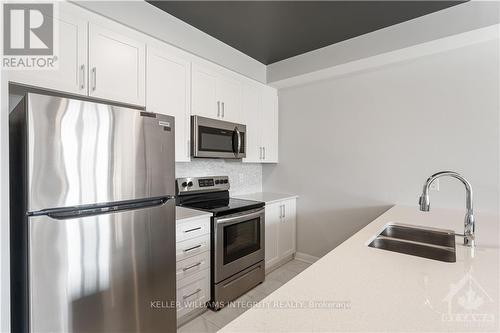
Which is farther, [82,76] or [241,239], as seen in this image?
[241,239]

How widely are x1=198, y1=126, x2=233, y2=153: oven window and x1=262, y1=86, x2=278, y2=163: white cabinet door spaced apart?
69 centimetres

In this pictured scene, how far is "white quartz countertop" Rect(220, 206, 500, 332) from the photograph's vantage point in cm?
64

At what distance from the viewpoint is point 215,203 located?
2.49 metres

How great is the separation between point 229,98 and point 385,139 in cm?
174

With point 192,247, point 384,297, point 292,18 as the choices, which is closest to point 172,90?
point 292,18

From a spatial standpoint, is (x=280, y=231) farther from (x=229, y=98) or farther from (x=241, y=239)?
(x=229, y=98)

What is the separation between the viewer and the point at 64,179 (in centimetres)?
115

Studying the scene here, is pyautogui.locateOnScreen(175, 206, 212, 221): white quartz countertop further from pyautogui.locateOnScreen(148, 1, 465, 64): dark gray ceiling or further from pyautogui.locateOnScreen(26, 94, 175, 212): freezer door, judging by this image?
pyautogui.locateOnScreen(148, 1, 465, 64): dark gray ceiling

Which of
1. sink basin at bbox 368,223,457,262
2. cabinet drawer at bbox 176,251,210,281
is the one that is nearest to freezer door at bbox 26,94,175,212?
cabinet drawer at bbox 176,251,210,281

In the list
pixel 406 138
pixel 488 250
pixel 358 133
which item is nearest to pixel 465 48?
pixel 406 138

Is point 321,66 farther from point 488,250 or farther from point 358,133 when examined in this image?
point 488,250

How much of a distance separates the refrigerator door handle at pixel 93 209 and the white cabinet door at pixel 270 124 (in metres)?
1.90

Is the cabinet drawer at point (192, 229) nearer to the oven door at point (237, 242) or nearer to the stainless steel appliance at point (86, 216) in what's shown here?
the oven door at point (237, 242)

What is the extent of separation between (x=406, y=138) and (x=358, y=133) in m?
0.47
